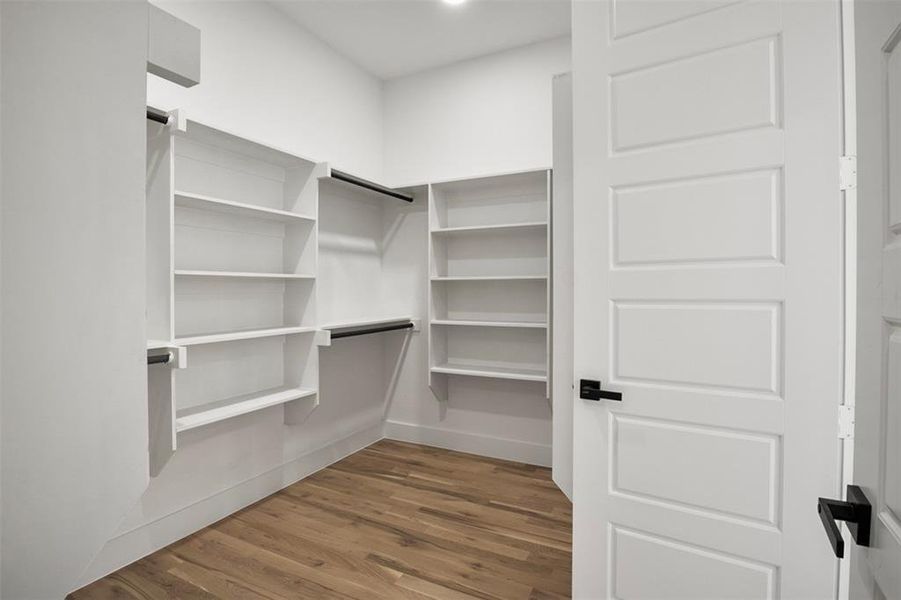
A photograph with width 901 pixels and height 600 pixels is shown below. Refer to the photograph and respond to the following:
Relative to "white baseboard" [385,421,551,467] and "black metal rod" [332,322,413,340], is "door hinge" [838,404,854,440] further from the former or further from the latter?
"black metal rod" [332,322,413,340]

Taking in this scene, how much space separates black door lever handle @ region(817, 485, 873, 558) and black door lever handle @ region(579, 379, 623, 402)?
2.49 ft

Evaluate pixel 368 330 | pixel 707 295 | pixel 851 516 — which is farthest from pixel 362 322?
pixel 851 516

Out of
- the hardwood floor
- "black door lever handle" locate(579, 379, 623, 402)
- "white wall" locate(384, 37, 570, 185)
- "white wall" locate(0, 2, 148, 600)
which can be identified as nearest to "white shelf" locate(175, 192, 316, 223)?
"white wall" locate(384, 37, 570, 185)

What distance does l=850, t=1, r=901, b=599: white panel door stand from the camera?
2.20ft

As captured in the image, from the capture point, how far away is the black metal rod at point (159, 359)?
6.21 ft

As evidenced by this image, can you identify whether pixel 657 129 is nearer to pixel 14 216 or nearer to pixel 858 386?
pixel 858 386

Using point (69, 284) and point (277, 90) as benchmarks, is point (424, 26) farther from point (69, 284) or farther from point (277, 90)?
point (69, 284)

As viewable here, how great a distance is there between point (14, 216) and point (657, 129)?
1.68 metres

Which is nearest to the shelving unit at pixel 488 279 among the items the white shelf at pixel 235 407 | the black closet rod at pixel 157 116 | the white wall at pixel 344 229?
the white wall at pixel 344 229

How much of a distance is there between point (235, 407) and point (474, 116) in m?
2.73

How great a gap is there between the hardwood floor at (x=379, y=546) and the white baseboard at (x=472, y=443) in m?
0.22

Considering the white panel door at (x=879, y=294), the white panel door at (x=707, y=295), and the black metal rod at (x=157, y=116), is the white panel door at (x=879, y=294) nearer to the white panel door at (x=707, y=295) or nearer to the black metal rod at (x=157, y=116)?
the white panel door at (x=707, y=295)

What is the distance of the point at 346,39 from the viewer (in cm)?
331

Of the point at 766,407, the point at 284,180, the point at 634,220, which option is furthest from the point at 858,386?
the point at 284,180
